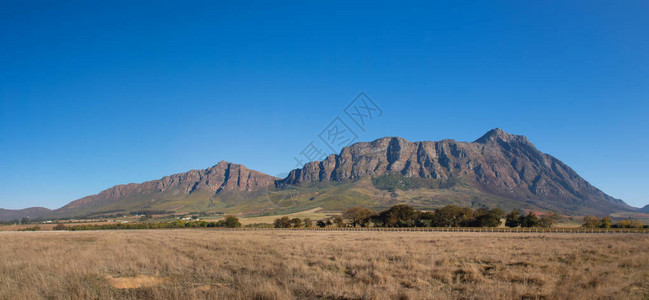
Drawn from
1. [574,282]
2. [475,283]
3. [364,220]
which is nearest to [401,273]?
[475,283]

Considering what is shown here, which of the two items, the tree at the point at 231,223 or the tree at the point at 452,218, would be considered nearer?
the tree at the point at 452,218

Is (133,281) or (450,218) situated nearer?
(133,281)

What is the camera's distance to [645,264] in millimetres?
15414

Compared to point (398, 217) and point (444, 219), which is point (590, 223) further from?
point (398, 217)

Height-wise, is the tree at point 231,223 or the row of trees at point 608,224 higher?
the row of trees at point 608,224

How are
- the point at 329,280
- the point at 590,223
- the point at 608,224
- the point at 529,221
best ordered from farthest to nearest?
the point at 590,223
the point at 608,224
the point at 529,221
the point at 329,280

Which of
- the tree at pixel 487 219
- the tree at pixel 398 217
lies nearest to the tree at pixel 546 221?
the tree at pixel 487 219

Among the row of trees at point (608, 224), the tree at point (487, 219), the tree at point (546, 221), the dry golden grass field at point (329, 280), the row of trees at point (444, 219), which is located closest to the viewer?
the dry golden grass field at point (329, 280)

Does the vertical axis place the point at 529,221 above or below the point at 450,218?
below

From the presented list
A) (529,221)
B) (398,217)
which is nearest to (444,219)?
(398,217)

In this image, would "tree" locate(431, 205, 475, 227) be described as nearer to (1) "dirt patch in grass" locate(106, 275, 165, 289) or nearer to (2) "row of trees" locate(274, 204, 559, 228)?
(2) "row of trees" locate(274, 204, 559, 228)

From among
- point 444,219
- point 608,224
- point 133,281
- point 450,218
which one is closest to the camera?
point 133,281

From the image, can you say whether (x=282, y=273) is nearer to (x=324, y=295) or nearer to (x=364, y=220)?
(x=324, y=295)

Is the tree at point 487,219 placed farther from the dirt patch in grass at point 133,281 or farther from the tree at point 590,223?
the dirt patch in grass at point 133,281
